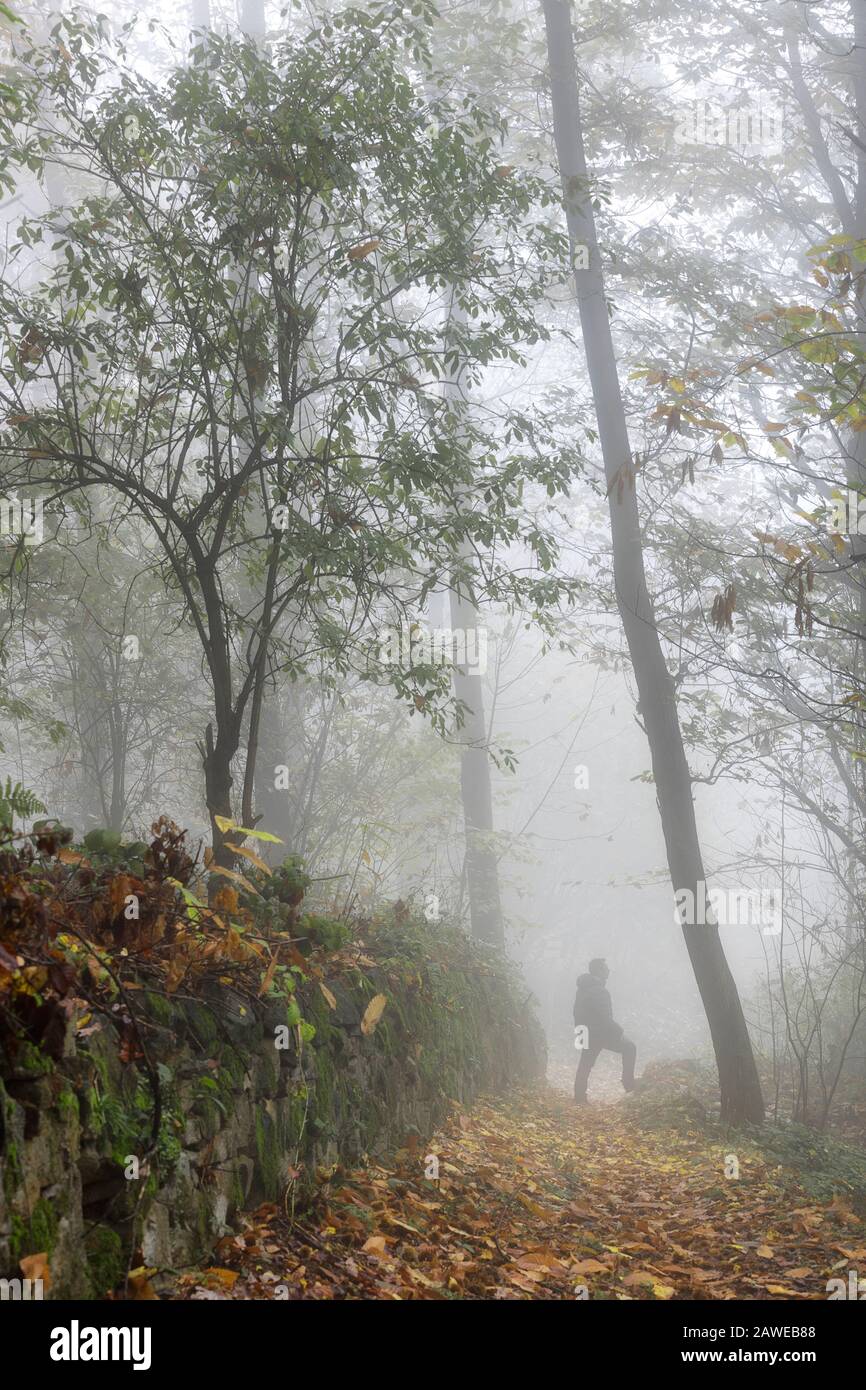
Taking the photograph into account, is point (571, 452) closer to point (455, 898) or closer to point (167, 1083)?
point (167, 1083)

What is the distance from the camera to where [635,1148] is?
28.7 feet

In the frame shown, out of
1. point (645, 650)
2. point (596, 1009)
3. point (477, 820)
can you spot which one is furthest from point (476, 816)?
point (645, 650)

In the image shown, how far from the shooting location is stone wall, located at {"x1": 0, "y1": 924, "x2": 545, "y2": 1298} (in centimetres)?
275

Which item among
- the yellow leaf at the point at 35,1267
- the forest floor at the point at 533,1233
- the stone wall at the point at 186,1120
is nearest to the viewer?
the yellow leaf at the point at 35,1267

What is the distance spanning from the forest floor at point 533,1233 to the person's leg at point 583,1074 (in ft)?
16.4

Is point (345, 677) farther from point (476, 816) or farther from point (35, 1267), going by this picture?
point (476, 816)

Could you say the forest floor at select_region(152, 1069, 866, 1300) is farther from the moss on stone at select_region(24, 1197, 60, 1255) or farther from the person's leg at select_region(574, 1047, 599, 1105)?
the person's leg at select_region(574, 1047, 599, 1105)

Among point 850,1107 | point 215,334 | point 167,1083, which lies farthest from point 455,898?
point 167,1083

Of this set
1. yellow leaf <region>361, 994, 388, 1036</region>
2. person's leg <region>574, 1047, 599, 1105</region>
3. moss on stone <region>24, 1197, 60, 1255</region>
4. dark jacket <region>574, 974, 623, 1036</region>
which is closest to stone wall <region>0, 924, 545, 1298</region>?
moss on stone <region>24, 1197, 60, 1255</region>

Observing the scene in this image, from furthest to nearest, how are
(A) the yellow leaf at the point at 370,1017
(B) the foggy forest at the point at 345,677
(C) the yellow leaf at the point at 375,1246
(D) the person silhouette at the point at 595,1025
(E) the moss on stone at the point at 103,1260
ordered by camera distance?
1. (D) the person silhouette at the point at 595,1025
2. (A) the yellow leaf at the point at 370,1017
3. (C) the yellow leaf at the point at 375,1246
4. (B) the foggy forest at the point at 345,677
5. (E) the moss on stone at the point at 103,1260

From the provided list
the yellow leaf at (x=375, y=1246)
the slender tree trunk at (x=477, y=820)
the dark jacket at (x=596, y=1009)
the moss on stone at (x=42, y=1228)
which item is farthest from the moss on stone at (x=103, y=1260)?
the slender tree trunk at (x=477, y=820)

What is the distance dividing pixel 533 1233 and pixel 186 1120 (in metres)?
2.47

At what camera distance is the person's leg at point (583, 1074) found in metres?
12.9

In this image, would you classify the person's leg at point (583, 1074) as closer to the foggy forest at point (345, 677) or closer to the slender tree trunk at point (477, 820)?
the foggy forest at point (345, 677)
